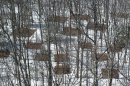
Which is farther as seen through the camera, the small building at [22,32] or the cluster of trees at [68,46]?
the small building at [22,32]

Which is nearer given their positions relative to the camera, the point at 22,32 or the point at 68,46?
the point at 22,32

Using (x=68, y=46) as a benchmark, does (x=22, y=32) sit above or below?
above

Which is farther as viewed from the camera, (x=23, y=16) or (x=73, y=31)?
(x=73, y=31)

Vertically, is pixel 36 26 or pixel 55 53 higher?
pixel 36 26

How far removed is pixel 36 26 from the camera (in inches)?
1154

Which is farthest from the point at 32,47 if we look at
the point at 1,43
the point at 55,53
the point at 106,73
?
the point at 106,73

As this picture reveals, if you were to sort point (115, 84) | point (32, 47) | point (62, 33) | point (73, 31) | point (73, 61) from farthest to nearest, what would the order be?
point (73, 31)
point (62, 33)
point (32, 47)
point (73, 61)
point (115, 84)

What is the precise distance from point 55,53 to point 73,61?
2475 millimetres

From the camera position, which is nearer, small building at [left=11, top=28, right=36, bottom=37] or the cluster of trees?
the cluster of trees

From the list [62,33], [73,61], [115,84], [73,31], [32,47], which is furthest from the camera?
[73,31]

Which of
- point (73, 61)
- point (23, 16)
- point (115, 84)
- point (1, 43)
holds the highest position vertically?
point (23, 16)

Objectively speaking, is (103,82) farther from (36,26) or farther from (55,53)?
(36,26)

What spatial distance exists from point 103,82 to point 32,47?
771 centimetres

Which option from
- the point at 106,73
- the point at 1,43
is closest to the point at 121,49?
the point at 106,73
